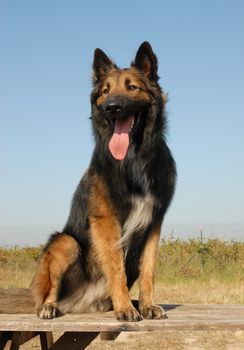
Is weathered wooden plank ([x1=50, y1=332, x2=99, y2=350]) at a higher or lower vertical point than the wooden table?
lower

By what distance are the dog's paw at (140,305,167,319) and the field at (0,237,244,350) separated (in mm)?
3434

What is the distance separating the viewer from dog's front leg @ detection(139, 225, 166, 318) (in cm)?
383

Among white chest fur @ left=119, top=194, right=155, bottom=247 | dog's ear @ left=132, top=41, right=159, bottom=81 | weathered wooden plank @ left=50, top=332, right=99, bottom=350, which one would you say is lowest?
weathered wooden plank @ left=50, top=332, right=99, bottom=350

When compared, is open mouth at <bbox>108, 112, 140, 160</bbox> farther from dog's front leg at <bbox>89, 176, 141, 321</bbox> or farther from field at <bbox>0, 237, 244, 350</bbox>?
field at <bbox>0, 237, 244, 350</bbox>

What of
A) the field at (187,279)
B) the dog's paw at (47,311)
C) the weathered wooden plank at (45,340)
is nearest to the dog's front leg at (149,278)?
the dog's paw at (47,311)

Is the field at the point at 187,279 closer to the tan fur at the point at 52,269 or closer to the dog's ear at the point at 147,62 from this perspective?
the tan fur at the point at 52,269

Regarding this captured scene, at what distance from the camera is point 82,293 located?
4.18 m

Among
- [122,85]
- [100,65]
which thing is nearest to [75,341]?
[122,85]

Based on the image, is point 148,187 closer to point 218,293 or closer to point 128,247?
point 128,247

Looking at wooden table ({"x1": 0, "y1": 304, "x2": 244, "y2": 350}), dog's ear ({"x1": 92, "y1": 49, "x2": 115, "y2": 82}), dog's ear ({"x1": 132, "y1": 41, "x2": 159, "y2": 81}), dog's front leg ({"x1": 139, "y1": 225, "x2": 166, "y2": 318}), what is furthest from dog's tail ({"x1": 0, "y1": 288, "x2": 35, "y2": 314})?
dog's ear ({"x1": 132, "y1": 41, "x2": 159, "y2": 81})

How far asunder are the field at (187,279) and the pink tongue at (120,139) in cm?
407

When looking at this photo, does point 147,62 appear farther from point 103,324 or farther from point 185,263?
point 185,263

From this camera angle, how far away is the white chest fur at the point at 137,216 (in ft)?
12.8

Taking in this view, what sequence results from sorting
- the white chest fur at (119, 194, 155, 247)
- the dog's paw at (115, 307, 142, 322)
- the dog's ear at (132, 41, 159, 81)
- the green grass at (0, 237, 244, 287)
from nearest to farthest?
the dog's paw at (115, 307, 142, 322) < the white chest fur at (119, 194, 155, 247) < the dog's ear at (132, 41, 159, 81) < the green grass at (0, 237, 244, 287)
